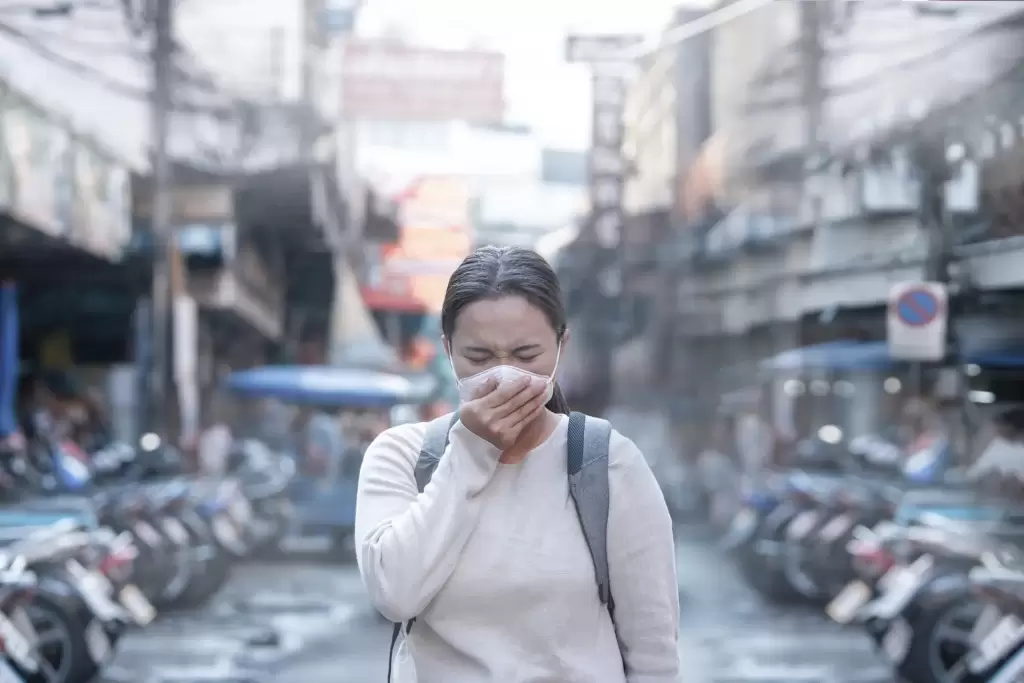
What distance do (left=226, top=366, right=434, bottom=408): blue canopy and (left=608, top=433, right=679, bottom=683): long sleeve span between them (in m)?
1.93

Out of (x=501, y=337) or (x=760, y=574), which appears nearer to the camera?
(x=501, y=337)

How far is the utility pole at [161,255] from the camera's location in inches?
120

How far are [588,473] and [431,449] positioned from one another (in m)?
0.17

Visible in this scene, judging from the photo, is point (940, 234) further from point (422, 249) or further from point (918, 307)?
point (422, 249)

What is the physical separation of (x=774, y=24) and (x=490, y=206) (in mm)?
899

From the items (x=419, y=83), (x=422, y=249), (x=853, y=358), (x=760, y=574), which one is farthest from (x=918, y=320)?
(x=419, y=83)

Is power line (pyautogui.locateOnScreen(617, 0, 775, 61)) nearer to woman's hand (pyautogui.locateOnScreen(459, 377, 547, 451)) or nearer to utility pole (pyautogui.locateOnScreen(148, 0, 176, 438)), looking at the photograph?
utility pole (pyautogui.locateOnScreen(148, 0, 176, 438))

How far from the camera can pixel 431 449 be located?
1191 mm

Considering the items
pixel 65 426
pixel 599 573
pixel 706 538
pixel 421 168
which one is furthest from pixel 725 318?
pixel 599 573

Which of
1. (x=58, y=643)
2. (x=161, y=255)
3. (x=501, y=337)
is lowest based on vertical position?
(x=58, y=643)

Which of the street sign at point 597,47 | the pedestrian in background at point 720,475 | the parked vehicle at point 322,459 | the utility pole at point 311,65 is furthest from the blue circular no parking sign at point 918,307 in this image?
the utility pole at point 311,65

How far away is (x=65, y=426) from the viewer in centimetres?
306

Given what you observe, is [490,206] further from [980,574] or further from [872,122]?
[980,574]

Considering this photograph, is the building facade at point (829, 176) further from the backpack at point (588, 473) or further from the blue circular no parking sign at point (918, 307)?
the backpack at point (588, 473)
